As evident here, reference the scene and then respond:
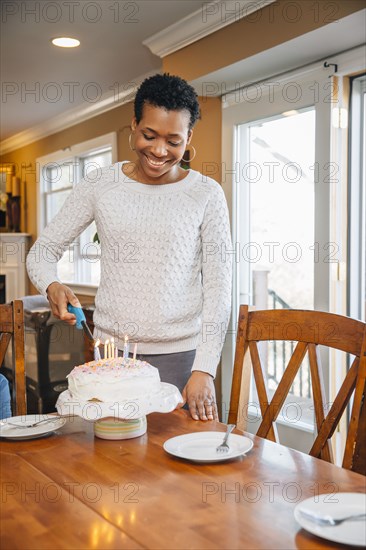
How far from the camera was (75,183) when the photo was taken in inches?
258

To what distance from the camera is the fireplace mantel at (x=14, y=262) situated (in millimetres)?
7664

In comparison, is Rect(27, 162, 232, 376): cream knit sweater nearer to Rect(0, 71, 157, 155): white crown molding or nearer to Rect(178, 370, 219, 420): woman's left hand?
Rect(178, 370, 219, 420): woman's left hand

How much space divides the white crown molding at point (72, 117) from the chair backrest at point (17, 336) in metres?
3.27

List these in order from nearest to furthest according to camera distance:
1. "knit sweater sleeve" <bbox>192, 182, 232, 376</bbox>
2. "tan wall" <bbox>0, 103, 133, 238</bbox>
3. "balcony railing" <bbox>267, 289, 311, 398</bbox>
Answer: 1. "knit sweater sleeve" <bbox>192, 182, 232, 376</bbox>
2. "balcony railing" <bbox>267, 289, 311, 398</bbox>
3. "tan wall" <bbox>0, 103, 133, 238</bbox>

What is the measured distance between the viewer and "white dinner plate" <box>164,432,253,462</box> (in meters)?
1.24

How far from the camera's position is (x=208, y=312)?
174cm

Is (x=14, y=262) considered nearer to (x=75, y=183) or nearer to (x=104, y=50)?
(x=75, y=183)

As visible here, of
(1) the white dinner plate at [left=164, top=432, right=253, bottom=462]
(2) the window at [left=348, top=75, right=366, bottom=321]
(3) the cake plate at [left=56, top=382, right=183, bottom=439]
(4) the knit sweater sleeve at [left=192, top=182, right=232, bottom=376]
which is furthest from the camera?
(2) the window at [left=348, top=75, right=366, bottom=321]

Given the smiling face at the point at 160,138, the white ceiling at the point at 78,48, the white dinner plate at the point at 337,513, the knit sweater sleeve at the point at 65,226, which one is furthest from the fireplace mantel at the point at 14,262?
the white dinner plate at the point at 337,513

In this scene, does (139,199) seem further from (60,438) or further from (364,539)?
(364,539)

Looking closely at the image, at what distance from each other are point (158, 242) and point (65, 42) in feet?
8.65

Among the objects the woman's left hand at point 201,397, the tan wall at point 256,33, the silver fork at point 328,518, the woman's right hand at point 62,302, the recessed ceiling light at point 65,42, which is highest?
the recessed ceiling light at point 65,42

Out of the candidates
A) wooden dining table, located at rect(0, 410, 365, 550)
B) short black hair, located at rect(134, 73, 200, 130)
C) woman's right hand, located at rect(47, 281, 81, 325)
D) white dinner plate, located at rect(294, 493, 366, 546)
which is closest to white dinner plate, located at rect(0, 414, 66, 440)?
wooden dining table, located at rect(0, 410, 365, 550)

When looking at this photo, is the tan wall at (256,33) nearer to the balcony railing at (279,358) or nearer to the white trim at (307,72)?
the white trim at (307,72)
